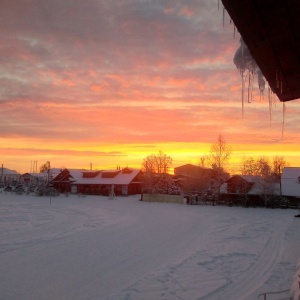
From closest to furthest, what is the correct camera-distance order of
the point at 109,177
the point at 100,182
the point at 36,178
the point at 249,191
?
the point at 249,191 → the point at 100,182 → the point at 109,177 → the point at 36,178

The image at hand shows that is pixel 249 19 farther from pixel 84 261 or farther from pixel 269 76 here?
pixel 84 261

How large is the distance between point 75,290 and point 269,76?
714cm

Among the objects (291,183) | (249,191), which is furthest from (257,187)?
(291,183)

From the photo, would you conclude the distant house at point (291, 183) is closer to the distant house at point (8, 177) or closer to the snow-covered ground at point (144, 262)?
the snow-covered ground at point (144, 262)

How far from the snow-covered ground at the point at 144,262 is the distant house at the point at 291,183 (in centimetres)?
2030

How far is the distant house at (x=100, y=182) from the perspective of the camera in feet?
183

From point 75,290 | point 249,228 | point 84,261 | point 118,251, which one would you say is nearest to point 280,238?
point 249,228

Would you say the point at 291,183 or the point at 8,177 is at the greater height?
the point at 291,183

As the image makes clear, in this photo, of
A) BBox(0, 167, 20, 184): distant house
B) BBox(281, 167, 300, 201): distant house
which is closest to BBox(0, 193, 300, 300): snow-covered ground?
BBox(281, 167, 300, 201): distant house

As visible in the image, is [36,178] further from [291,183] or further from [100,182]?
[291,183]

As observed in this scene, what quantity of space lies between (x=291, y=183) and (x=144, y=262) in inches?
1313

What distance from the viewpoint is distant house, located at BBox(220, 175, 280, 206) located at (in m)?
35.8

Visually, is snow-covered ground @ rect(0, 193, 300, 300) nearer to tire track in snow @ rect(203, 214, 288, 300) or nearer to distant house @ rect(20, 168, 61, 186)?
tire track in snow @ rect(203, 214, 288, 300)

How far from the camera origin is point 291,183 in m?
38.7
